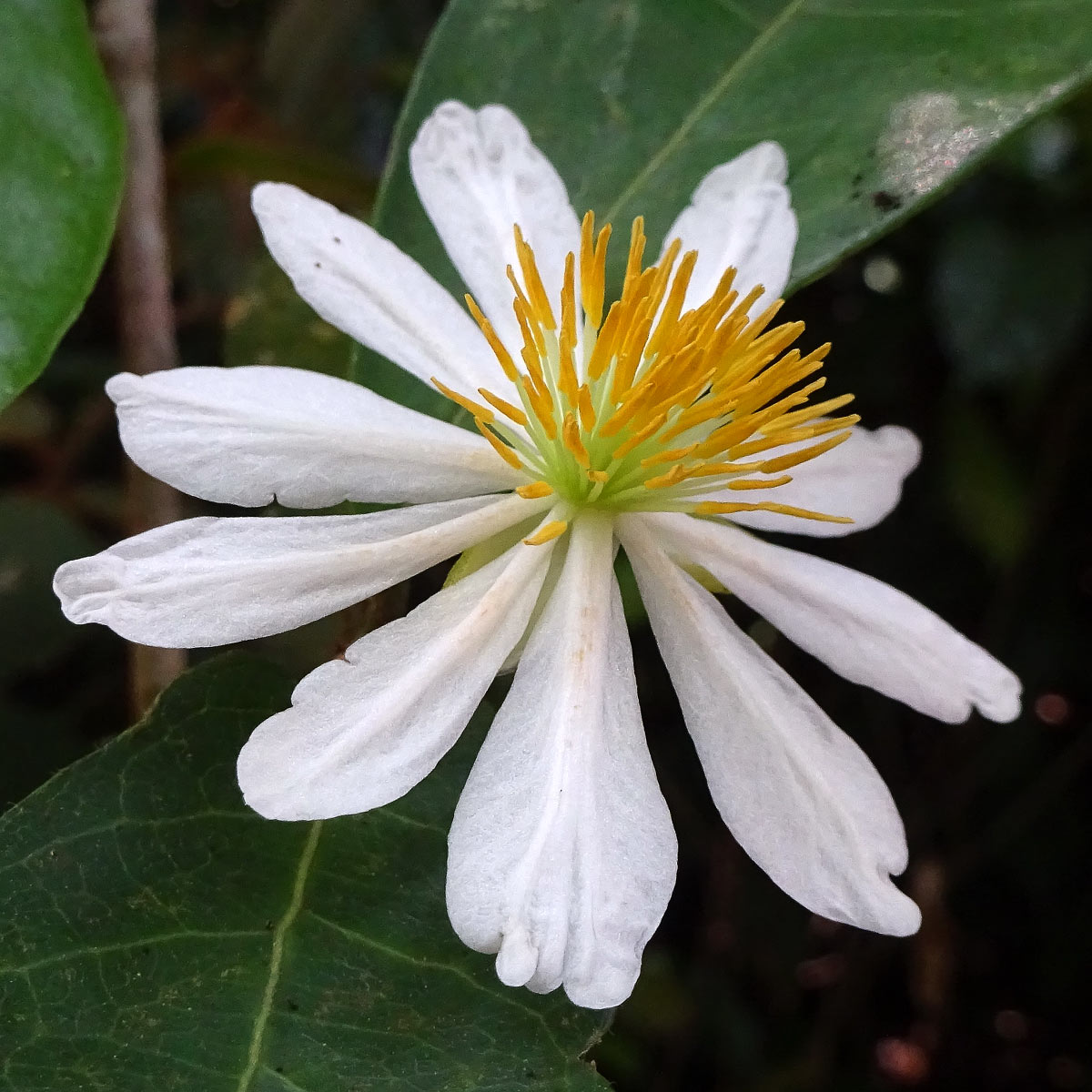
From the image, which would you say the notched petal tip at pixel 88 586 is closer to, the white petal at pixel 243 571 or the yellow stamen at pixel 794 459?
the white petal at pixel 243 571

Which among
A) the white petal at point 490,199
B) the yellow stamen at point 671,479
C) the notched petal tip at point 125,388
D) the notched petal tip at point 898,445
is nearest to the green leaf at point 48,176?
the notched petal tip at point 125,388

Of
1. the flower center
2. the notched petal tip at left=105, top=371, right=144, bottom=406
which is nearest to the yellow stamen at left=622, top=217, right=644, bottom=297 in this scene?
the flower center

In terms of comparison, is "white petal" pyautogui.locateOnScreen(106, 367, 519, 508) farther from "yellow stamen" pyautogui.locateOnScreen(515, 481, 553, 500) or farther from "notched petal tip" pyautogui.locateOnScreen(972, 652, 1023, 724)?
"notched petal tip" pyautogui.locateOnScreen(972, 652, 1023, 724)

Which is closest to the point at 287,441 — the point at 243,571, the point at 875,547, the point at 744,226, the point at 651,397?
the point at 243,571

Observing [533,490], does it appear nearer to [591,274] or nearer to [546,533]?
[546,533]

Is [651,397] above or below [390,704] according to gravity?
above

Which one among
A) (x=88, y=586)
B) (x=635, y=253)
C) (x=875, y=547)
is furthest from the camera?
(x=875, y=547)
